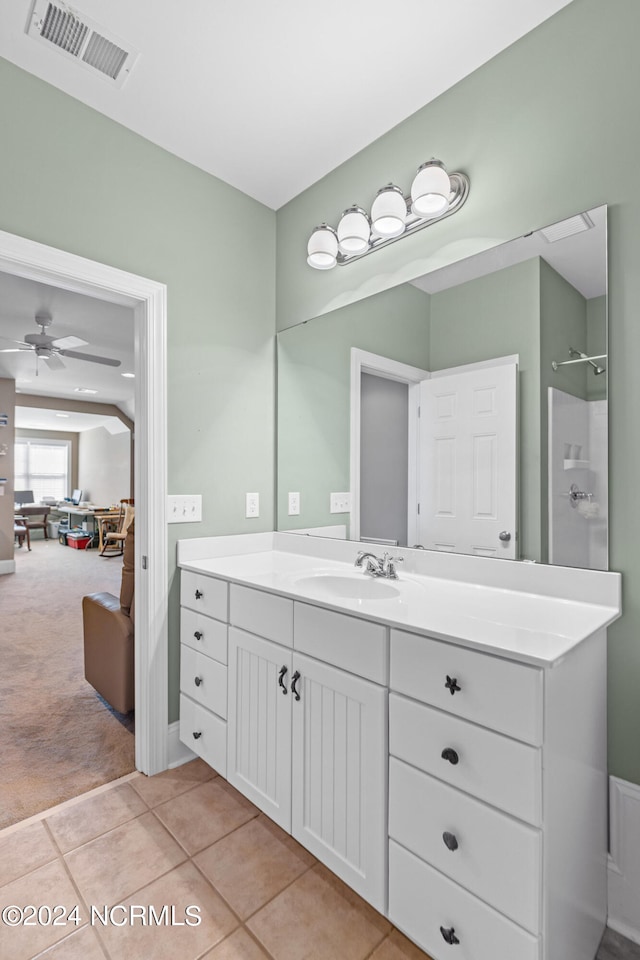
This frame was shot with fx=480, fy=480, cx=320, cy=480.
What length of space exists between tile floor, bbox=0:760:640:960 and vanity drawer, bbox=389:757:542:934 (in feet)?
1.26

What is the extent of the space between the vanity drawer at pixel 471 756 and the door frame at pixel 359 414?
77 centimetres

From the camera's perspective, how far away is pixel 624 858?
50.3 inches

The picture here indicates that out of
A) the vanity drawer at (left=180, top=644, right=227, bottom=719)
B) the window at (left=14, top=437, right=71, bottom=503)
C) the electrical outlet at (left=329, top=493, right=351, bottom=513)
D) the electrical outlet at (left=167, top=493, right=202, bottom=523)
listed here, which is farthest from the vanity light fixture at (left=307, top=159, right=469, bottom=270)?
the window at (left=14, top=437, right=71, bottom=503)

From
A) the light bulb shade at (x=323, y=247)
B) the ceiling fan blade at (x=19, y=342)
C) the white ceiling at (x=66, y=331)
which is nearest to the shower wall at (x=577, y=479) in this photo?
the light bulb shade at (x=323, y=247)

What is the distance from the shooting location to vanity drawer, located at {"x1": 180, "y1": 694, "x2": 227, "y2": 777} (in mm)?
1773

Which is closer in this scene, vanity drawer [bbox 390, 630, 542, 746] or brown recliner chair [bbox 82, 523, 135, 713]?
vanity drawer [bbox 390, 630, 542, 746]

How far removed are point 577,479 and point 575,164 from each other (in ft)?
2.98

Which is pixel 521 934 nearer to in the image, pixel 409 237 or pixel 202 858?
pixel 202 858

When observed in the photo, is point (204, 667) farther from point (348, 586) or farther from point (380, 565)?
point (380, 565)

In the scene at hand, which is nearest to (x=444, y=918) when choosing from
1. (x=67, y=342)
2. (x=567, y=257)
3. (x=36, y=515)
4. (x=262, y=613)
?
(x=262, y=613)

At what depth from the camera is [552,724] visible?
37.6 inches

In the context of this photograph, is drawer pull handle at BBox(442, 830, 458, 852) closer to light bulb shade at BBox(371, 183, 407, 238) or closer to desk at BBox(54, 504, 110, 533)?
light bulb shade at BBox(371, 183, 407, 238)

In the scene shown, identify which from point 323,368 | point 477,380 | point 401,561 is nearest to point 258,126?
point 323,368

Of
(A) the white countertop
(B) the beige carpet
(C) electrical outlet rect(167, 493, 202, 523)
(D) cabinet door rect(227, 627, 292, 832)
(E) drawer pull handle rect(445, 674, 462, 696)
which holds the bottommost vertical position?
(B) the beige carpet
